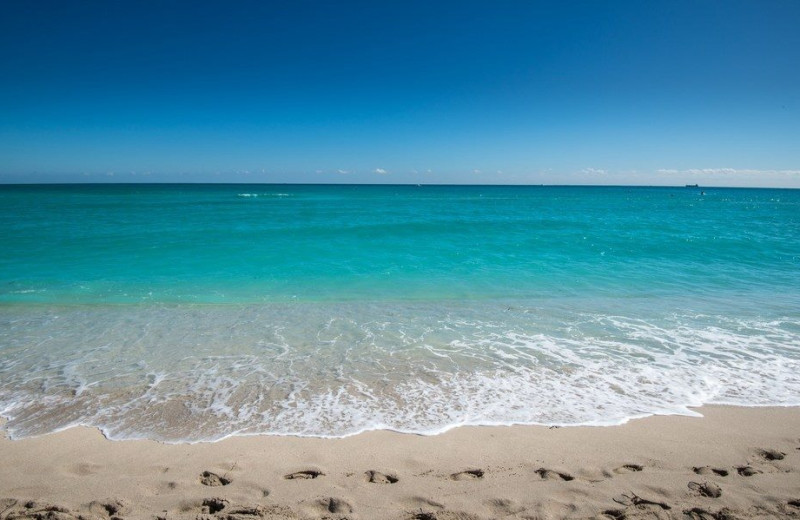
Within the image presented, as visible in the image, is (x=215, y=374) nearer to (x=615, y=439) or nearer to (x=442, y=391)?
(x=442, y=391)

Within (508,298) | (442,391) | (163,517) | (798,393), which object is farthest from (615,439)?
(508,298)

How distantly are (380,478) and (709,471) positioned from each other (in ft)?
10.4

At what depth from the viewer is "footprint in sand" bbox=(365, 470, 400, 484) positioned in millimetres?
3754

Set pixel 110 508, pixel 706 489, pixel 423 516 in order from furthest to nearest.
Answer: pixel 706 489 < pixel 110 508 < pixel 423 516

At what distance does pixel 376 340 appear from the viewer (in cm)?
766

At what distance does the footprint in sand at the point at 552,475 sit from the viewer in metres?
3.81

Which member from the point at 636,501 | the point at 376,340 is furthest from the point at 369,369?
the point at 636,501

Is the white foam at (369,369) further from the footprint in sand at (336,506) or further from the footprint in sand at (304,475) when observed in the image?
the footprint in sand at (336,506)

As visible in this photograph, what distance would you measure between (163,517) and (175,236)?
21.3 metres

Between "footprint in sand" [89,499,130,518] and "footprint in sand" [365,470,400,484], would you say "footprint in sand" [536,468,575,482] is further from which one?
"footprint in sand" [89,499,130,518]

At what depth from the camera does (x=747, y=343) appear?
738 cm

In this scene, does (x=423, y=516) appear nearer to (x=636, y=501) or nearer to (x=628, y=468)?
(x=636, y=501)

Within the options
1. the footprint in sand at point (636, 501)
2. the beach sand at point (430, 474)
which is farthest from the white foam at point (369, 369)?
the footprint in sand at point (636, 501)

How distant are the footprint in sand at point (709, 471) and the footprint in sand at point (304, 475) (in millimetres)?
3613
